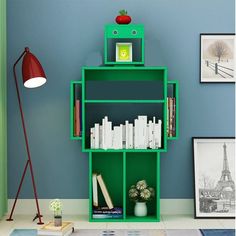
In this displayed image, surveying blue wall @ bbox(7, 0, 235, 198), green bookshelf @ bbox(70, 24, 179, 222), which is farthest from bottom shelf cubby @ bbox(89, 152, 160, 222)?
blue wall @ bbox(7, 0, 235, 198)

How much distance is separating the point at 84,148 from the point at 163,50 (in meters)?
1.13

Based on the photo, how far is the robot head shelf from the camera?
16.7 feet

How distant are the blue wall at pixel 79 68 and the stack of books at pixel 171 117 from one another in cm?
26

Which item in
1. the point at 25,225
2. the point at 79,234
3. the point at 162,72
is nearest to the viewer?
the point at 79,234

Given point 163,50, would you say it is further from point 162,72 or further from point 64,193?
point 64,193

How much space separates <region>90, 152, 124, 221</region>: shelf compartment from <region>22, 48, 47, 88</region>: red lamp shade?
0.86 m

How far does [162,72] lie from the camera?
17.4ft

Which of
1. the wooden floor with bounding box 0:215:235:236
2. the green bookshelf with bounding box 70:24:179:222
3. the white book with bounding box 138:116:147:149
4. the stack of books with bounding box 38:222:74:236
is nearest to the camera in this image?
the stack of books with bounding box 38:222:74:236

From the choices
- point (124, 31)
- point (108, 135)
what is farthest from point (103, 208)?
point (124, 31)

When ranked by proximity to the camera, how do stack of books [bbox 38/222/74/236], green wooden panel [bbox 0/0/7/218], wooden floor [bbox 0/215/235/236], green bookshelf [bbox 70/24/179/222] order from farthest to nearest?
green bookshelf [bbox 70/24/179/222]
green wooden panel [bbox 0/0/7/218]
wooden floor [bbox 0/215/235/236]
stack of books [bbox 38/222/74/236]

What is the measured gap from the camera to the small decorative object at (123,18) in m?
5.11

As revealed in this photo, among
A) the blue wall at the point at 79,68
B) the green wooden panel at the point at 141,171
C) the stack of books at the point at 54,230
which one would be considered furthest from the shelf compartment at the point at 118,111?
the stack of books at the point at 54,230

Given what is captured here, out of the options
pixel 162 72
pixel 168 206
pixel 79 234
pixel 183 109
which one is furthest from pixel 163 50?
pixel 79 234

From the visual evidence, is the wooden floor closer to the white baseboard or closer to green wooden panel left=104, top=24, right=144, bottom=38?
the white baseboard
